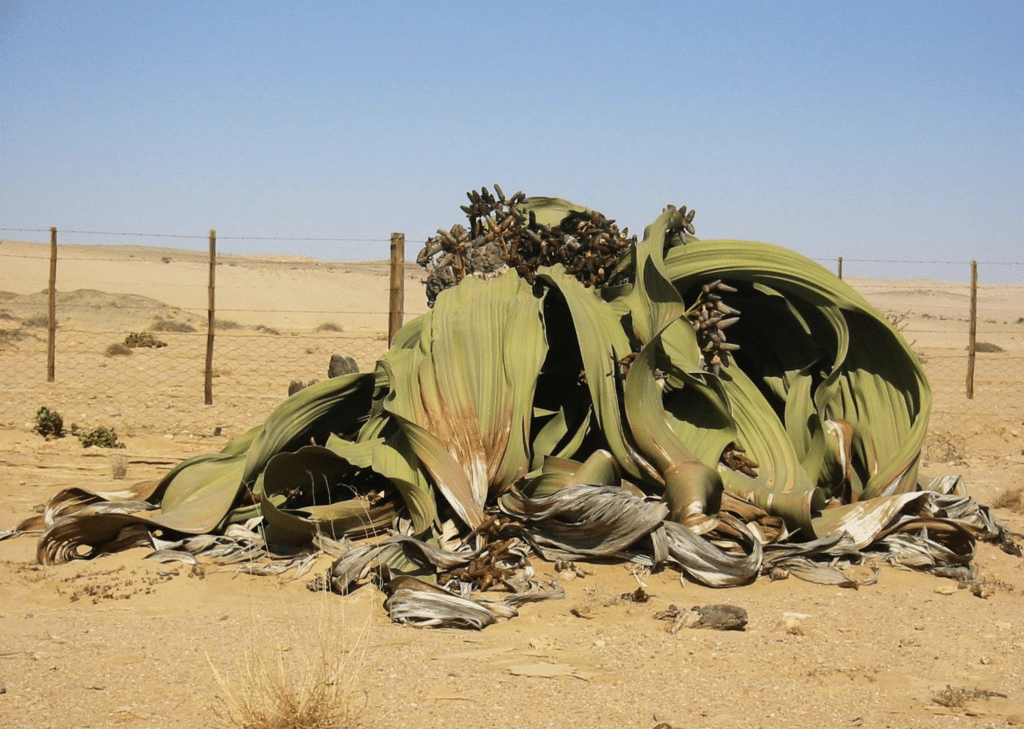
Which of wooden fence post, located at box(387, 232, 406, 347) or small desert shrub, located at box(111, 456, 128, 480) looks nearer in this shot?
small desert shrub, located at box(111, 456, 128, 480)

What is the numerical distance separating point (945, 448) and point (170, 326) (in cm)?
1995

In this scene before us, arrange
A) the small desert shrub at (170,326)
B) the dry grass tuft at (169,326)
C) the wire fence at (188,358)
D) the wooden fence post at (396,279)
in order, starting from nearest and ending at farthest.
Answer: the wooden fence post at (396,279) < the wire fence at (188,358) < the dry grass tuft at (169,326) < the small desert shrub at (170,326)

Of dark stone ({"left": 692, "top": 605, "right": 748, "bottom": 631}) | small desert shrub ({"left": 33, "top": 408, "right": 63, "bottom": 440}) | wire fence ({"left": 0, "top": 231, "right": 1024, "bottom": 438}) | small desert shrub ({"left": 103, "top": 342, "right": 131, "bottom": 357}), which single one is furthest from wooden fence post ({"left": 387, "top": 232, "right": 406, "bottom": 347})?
small desert shrub ({"left": 103, "top": 342, "right": 131, "bottom": 357})

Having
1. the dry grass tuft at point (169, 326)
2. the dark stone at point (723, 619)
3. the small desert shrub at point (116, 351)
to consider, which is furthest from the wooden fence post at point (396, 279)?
the dry grass tuft at point (169, 326)

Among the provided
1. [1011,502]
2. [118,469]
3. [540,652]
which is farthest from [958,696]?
[118,469]

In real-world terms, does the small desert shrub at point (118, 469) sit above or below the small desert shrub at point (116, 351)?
below

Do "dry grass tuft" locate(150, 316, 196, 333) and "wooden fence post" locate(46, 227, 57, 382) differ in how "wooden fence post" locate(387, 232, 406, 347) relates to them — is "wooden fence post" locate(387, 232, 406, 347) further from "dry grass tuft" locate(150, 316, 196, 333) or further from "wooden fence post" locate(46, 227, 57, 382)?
"dry grass tuft" locate(150, 316, 196, 333)

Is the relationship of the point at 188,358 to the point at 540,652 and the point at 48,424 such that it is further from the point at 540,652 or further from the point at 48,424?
the point at 540,652

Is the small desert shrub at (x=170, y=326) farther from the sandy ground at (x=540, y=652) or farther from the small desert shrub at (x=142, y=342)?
the sandy ground at (x=540, y=652)

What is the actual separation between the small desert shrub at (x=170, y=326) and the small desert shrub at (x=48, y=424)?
16.3 meters

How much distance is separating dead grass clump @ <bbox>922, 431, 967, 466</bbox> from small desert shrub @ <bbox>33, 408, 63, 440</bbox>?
20.3ft

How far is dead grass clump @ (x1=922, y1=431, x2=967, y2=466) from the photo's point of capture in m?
8.27

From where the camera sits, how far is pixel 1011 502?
6.55m

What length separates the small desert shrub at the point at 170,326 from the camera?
25.0m
